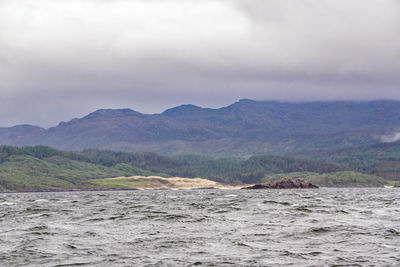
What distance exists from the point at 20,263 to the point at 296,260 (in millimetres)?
21984

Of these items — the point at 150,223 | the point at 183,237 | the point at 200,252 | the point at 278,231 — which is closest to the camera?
the point at 200,252

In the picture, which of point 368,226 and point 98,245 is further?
point 368,226

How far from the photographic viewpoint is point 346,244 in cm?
5009

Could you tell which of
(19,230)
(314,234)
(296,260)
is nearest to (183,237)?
(314,234)

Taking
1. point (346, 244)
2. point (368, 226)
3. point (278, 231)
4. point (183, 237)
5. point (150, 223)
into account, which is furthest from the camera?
point (150, 223)

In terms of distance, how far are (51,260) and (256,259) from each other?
16.7 metres

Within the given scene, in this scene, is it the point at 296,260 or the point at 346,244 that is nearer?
the point at 296,260

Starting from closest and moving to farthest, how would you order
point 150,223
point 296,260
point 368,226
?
point 296,260, point 368,226, point 150,223

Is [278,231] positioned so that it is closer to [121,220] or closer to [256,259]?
[256,259]

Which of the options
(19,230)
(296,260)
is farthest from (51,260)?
(19,230)

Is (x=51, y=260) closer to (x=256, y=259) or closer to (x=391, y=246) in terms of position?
(x=256, y=259)

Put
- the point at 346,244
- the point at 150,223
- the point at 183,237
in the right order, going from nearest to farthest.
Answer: the point at 346,244 → the point at 183,237 → the point at 150,223

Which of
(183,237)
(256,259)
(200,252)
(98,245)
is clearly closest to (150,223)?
(183,237)

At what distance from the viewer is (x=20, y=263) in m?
42.3
